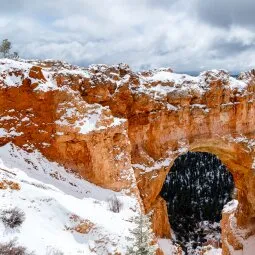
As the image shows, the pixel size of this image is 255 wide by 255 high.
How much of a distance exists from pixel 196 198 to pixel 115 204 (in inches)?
2334

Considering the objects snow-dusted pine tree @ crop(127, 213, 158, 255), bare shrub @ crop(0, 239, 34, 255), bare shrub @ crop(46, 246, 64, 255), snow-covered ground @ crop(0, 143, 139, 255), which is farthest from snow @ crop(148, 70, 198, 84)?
bare shrub @ crop(0, 239, 34, 255)

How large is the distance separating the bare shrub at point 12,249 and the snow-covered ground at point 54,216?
225mm

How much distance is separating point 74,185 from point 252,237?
25750 mm

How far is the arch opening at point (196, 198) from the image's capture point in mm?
60200

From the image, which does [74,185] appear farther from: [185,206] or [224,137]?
[185,206]

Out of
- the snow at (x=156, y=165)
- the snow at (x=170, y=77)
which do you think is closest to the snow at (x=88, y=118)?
the snow at (x=156, y=165)

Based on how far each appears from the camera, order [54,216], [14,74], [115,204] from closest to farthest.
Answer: [54,216], [115,204], [14,74]

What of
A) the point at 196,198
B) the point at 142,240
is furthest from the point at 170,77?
the point at 196,198

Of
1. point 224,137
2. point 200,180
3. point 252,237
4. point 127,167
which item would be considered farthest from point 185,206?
point 127,167

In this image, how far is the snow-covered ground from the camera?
16281mm

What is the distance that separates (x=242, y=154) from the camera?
41.4 metres

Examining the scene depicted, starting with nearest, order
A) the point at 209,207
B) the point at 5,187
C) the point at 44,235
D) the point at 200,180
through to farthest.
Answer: the point at 44,235, the point at 5,187, the point at 209,207, the point at 200,180

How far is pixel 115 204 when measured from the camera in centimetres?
2372

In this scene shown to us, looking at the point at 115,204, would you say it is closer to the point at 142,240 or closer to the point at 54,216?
the point at 54,216
